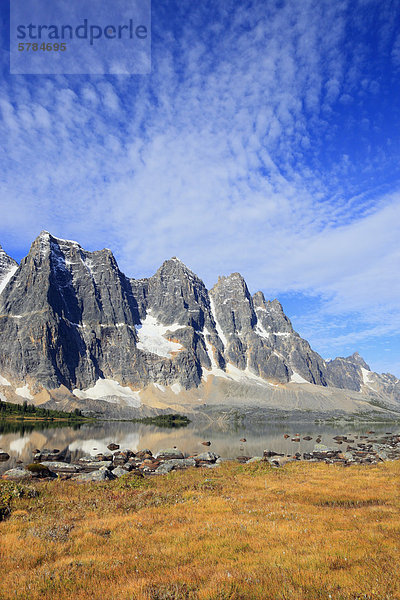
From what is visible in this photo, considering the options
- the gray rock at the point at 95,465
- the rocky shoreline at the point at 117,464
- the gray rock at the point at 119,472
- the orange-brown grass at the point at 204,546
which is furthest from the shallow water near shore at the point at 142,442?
the orange-brown grass at the point at 204,546

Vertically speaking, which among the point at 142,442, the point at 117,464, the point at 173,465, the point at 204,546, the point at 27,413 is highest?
the point at 204,546

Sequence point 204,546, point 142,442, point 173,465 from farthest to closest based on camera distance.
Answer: point 142,442 < point 173,465 < point 204,546

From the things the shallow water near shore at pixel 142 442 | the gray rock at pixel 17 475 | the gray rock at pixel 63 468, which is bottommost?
the shallow water near shore at pixel 142 442

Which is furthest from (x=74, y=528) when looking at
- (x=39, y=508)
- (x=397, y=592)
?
(x=397, y=592)

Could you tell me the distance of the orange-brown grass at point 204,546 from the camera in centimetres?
930

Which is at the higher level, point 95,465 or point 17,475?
point 17,475

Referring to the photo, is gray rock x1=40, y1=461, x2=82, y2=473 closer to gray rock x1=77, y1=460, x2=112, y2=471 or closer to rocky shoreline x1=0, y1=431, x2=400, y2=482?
rocky shoreline x1=0, y1=431, x2=400, y2=482

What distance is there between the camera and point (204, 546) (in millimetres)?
12680

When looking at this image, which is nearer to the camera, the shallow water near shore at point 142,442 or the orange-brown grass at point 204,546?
the orange-brown grass at point 204,546

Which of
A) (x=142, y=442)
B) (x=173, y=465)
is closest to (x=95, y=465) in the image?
(x=173, y=465)

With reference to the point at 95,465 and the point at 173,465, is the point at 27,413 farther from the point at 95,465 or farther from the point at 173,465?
the point at 173,465

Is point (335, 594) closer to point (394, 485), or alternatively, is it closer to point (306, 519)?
point (306, 519)

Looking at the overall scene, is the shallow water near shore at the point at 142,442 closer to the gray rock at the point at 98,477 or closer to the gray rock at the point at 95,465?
the gray rock at the point at 95,465

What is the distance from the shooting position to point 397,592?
8.73 metres
